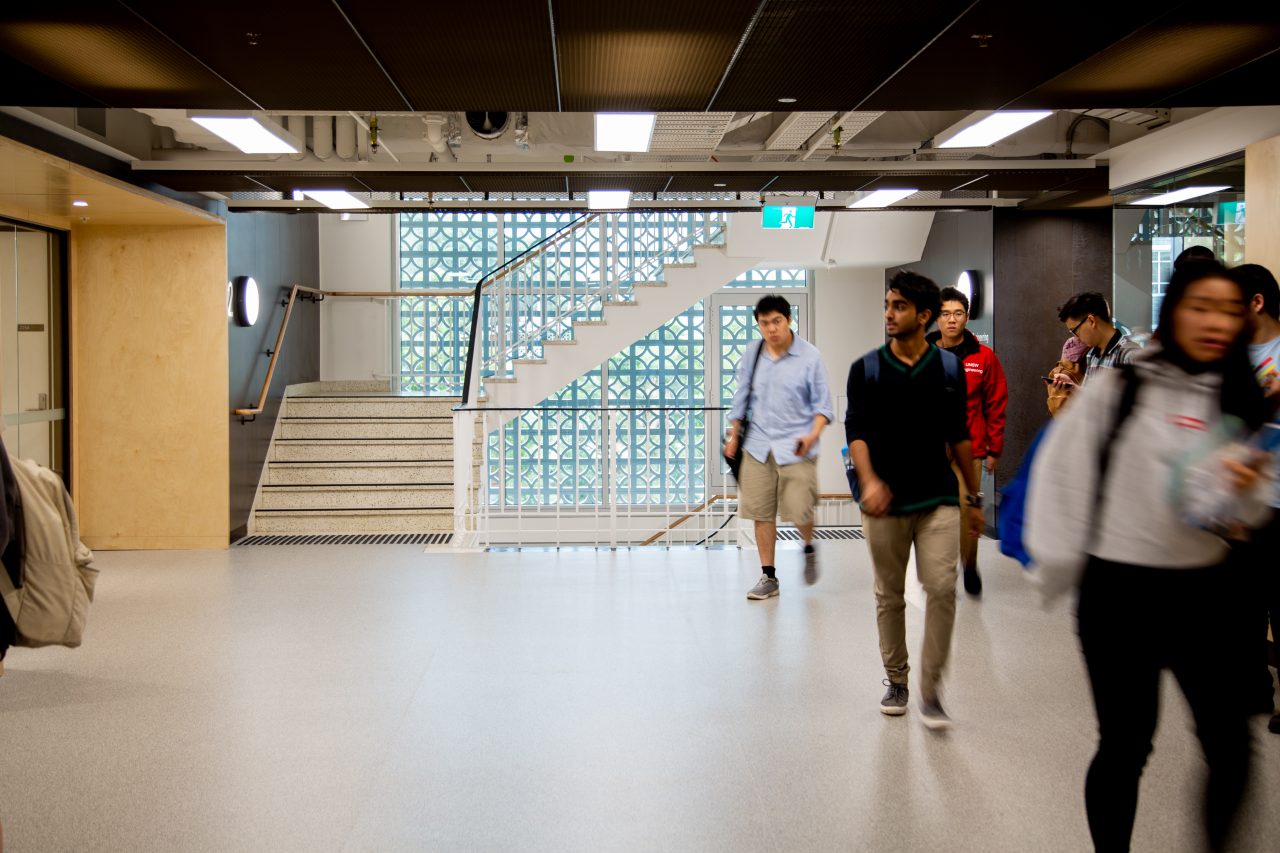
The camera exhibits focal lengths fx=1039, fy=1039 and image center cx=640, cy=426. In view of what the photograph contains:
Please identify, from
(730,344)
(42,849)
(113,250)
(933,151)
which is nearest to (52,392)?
(113,250)

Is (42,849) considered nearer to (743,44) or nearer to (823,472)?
(743,44)

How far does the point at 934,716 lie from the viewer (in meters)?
3.50

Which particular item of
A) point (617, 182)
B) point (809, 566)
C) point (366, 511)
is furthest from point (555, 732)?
point (366, 511)

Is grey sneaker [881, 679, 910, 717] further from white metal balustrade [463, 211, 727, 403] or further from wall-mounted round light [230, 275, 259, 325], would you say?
white metal balustrade [463, 211, 727, 403]

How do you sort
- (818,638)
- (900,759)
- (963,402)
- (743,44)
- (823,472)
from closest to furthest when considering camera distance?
(900,759), (963,402), (743,44), (818,638), (823,472)

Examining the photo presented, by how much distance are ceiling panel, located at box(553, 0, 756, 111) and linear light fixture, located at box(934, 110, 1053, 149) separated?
5.17ft

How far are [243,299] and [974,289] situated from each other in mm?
5953

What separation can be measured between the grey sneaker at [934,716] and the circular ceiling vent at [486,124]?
414 cm

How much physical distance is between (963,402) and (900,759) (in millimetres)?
1193

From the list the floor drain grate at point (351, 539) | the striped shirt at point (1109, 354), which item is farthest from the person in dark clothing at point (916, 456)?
the floor drain grate at point (351, 539)

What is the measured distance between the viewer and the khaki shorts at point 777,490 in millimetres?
5262

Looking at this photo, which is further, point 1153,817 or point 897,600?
point 897,600

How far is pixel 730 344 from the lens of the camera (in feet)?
40.5

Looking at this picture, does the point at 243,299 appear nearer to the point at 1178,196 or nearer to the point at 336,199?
the point at 336,199
